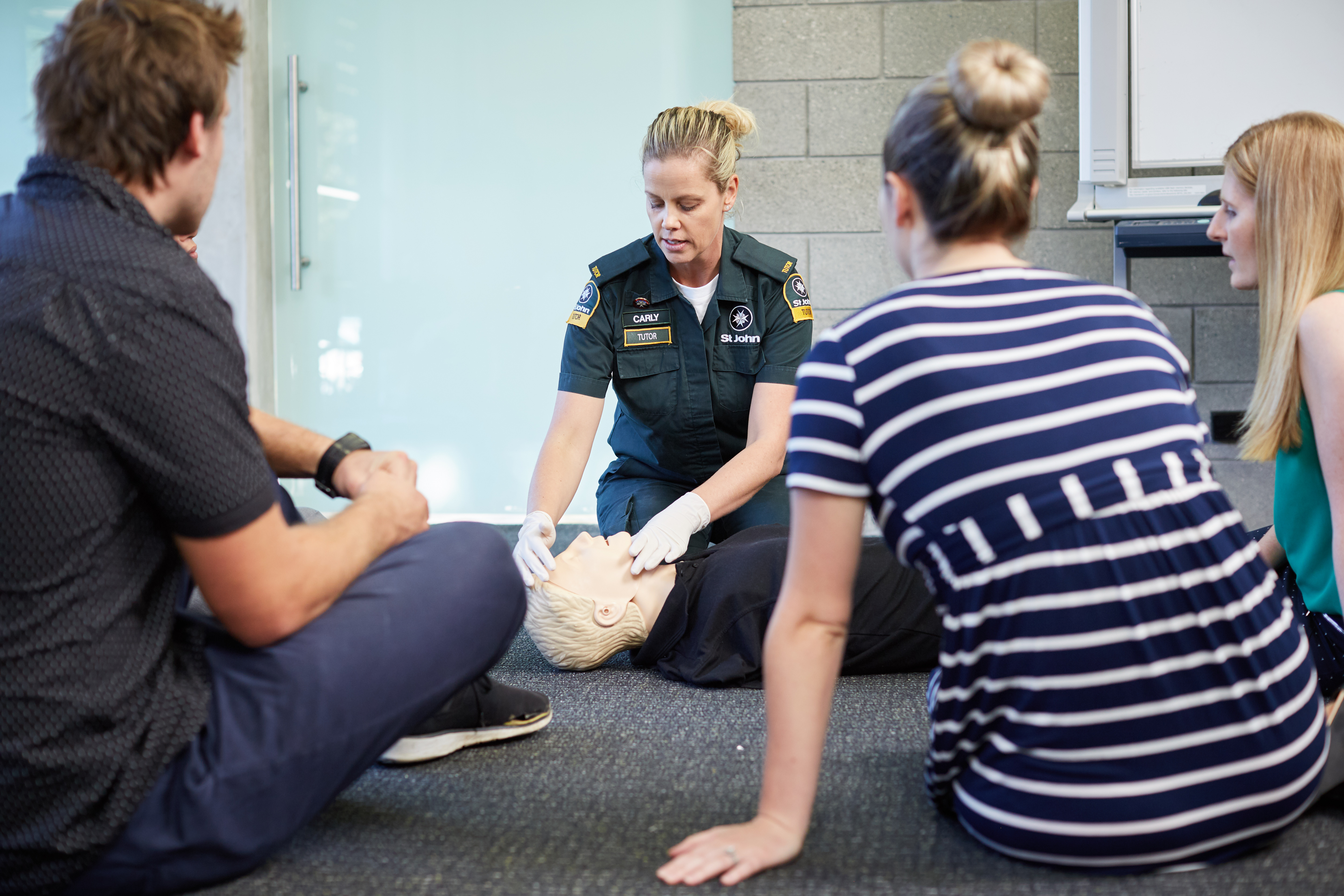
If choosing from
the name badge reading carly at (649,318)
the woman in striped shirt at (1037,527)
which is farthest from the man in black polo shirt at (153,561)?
the name badge reading carly at (649,318)

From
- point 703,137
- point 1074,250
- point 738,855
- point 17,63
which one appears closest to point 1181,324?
point 1074,250

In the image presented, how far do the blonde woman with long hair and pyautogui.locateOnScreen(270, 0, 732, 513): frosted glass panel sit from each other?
206 centimetres

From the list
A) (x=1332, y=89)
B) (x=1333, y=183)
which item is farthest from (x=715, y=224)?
(x=1332, y=89)

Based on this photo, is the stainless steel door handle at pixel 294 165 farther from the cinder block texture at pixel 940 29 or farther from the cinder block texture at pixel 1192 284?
the cinder block texture at pixel 1192 284

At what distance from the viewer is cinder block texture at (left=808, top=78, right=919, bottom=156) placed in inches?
118

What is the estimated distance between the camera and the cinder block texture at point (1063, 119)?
9.55 ft

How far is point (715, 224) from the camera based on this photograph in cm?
198

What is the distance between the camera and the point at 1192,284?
9.58ft

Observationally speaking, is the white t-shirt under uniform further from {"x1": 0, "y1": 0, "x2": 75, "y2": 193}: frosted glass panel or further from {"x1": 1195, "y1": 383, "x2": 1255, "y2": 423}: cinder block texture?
{"x1": 0, "y1": 0, "x2": 75, "y2": 193}: frosted glass panel

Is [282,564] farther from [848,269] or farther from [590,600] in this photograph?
[848,269]

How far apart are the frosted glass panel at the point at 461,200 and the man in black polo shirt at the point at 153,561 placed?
7.32 feet

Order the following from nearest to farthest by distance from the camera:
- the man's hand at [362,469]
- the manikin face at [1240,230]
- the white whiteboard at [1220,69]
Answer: the man's hand at [362,469]
the manikin face at [1240,230]
the white whiteboard at [1220,69]

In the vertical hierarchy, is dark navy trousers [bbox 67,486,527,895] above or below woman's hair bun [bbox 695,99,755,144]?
below

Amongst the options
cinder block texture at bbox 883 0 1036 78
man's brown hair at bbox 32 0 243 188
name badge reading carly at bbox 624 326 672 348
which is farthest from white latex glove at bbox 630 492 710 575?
cinder block texture at bbox 883 0 1036 78
